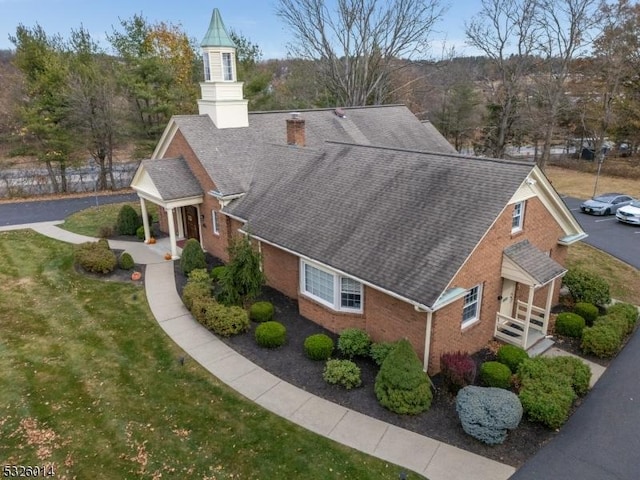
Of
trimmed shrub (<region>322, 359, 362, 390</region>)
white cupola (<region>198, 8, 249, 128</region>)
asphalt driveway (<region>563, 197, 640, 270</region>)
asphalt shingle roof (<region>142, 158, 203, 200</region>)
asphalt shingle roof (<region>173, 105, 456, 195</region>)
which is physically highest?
white cupola (<region>198, 8, 249, 128</region>)

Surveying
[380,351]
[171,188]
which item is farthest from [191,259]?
[380,351]

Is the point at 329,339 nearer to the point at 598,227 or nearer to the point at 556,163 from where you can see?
the point at 598,227

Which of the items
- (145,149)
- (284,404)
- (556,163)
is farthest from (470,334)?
(556,163)

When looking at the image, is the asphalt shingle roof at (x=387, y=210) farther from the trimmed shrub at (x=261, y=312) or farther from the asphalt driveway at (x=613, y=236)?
the asphalt driveway at (x=613, y=236)

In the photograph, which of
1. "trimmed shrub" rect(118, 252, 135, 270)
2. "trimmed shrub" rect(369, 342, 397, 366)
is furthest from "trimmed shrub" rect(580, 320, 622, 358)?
"trimmed shrub" rect(118, 252, 135, 270)

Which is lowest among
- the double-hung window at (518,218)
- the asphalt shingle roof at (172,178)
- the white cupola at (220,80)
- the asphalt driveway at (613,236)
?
the asphalt driveway at (613,236)

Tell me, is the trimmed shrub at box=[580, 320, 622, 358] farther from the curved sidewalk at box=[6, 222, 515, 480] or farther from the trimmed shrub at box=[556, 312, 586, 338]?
the curved sidewalk at box=[6, 222, 515, 480]

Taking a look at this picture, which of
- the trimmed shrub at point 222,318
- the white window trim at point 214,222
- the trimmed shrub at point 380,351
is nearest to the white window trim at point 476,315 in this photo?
the trimmed shrub at point 380,351

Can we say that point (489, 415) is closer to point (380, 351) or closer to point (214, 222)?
point (380, 351)
